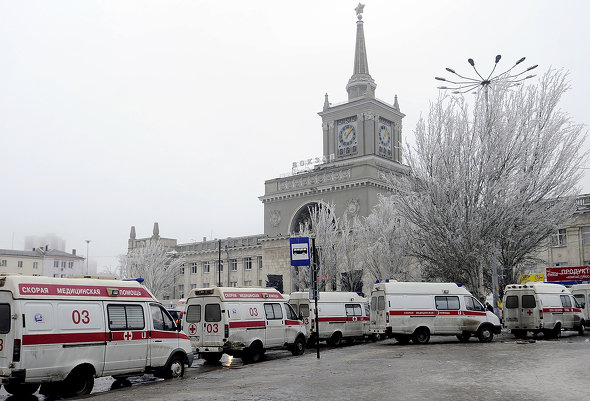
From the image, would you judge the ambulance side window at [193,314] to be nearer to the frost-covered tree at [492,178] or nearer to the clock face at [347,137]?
the frost-covered tree at [492,178]

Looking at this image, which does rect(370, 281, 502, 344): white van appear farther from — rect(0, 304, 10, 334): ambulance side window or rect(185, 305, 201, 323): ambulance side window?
rect(0, 304, 10, 334): ambulance side window

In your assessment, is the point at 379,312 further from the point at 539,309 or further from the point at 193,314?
the point at 193,314

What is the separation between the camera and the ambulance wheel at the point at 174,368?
1500cm

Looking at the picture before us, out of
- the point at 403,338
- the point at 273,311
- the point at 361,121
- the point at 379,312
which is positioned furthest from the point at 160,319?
the point at 361,121

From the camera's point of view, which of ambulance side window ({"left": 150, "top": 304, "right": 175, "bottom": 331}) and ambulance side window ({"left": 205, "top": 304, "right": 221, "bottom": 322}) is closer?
ambulance side window ({"left": 150, "top": 304, "right": 175, "bottom": 331})

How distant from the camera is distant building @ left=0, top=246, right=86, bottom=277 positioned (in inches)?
4203

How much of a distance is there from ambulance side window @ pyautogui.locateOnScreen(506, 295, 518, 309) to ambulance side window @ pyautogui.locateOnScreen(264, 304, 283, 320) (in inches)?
423

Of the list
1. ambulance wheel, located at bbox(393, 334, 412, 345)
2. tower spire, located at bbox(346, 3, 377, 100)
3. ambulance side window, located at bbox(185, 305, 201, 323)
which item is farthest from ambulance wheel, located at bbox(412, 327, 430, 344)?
tower spire, located at bbox(346, 3, 377, 100)

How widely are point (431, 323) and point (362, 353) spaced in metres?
4.65

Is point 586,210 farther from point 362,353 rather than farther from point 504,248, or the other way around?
point 362,353

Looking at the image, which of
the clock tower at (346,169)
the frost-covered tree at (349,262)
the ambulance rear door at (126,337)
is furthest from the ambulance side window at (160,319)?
the clock tower at (346,169)

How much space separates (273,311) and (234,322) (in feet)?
6.72

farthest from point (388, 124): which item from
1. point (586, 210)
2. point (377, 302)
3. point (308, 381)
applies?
point (308, 381)

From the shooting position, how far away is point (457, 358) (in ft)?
54.9
